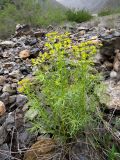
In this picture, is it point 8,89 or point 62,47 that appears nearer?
point 62,47

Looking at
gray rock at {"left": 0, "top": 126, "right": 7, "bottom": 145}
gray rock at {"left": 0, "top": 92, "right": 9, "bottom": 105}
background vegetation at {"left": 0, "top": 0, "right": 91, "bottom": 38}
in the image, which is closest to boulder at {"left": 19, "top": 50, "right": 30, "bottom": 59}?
gray rock at {"left": 0, "top": 92, "right": 9, "bottom": 105}

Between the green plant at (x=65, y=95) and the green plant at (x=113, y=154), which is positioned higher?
the green plant at (x=65, y=95)

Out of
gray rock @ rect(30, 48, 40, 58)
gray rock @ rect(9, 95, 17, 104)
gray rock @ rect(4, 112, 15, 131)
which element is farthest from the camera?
gray rock @ rect(30, 48, 40, 58)

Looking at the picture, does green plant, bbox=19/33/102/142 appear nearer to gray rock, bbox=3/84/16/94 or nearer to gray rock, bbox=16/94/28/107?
gray rock, bbox=16/94/28/107

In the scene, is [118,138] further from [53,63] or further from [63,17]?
[63,17]

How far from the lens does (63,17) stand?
1288cm

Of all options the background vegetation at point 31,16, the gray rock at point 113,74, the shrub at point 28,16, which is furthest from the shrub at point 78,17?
the gray rock at point 113,74

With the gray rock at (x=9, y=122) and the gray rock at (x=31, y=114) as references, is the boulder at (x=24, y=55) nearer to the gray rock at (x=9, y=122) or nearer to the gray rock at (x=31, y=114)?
the gray rock at (x=9, y=122)

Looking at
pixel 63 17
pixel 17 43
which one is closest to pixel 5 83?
pixel 17 43

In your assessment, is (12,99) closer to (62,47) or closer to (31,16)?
(62,47)

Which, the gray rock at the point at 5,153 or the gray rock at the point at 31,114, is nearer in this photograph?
the gray rock at the point at 5,153

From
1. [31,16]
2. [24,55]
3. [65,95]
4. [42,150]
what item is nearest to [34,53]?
[24,55]

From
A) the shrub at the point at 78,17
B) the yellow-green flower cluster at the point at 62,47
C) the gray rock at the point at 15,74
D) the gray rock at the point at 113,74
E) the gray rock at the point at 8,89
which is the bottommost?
the shrub at the point at 78,17

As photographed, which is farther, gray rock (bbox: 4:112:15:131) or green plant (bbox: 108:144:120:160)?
gray rock (bbox: 4:112:15:131)
